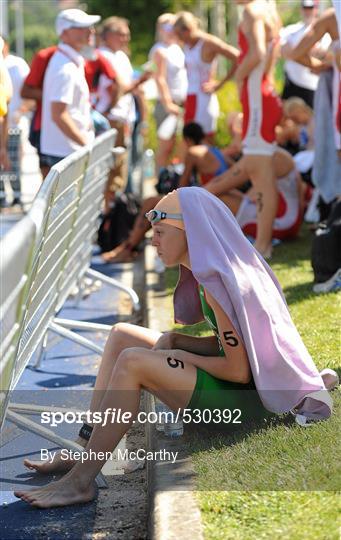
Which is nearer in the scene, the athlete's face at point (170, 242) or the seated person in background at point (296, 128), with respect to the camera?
the athlete's face at point (170, 242)

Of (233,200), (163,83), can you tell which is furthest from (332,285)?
(163,83)

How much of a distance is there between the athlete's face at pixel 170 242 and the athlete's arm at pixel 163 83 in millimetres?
9542

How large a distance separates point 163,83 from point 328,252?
23.5ft

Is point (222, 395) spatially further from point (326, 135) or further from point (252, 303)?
point (326, 135)

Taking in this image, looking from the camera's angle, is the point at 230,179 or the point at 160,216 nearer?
the point at 160,216

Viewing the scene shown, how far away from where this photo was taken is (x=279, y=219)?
32.6ft

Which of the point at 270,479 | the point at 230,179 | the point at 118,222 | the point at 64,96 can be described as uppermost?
the point at 270,479

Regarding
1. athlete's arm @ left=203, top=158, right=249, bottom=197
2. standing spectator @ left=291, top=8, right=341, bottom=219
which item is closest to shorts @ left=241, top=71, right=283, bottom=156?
athlete's arm @ left=203, top=158, right=249, bottom=197

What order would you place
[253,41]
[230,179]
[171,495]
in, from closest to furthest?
1. [171,495]
2. [253,41]
3. [230,179]

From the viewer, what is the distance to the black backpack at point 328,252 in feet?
24.8

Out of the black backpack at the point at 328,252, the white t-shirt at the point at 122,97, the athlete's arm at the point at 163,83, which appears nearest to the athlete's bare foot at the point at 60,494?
the black backpack at the point at 328,252

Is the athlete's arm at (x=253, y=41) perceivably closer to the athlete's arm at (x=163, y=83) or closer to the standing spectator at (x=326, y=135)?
the standing spectator at (x=326, y=135)

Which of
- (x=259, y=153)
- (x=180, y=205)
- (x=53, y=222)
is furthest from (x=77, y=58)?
(x=180, y=205)

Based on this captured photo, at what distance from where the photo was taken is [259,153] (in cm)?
935
